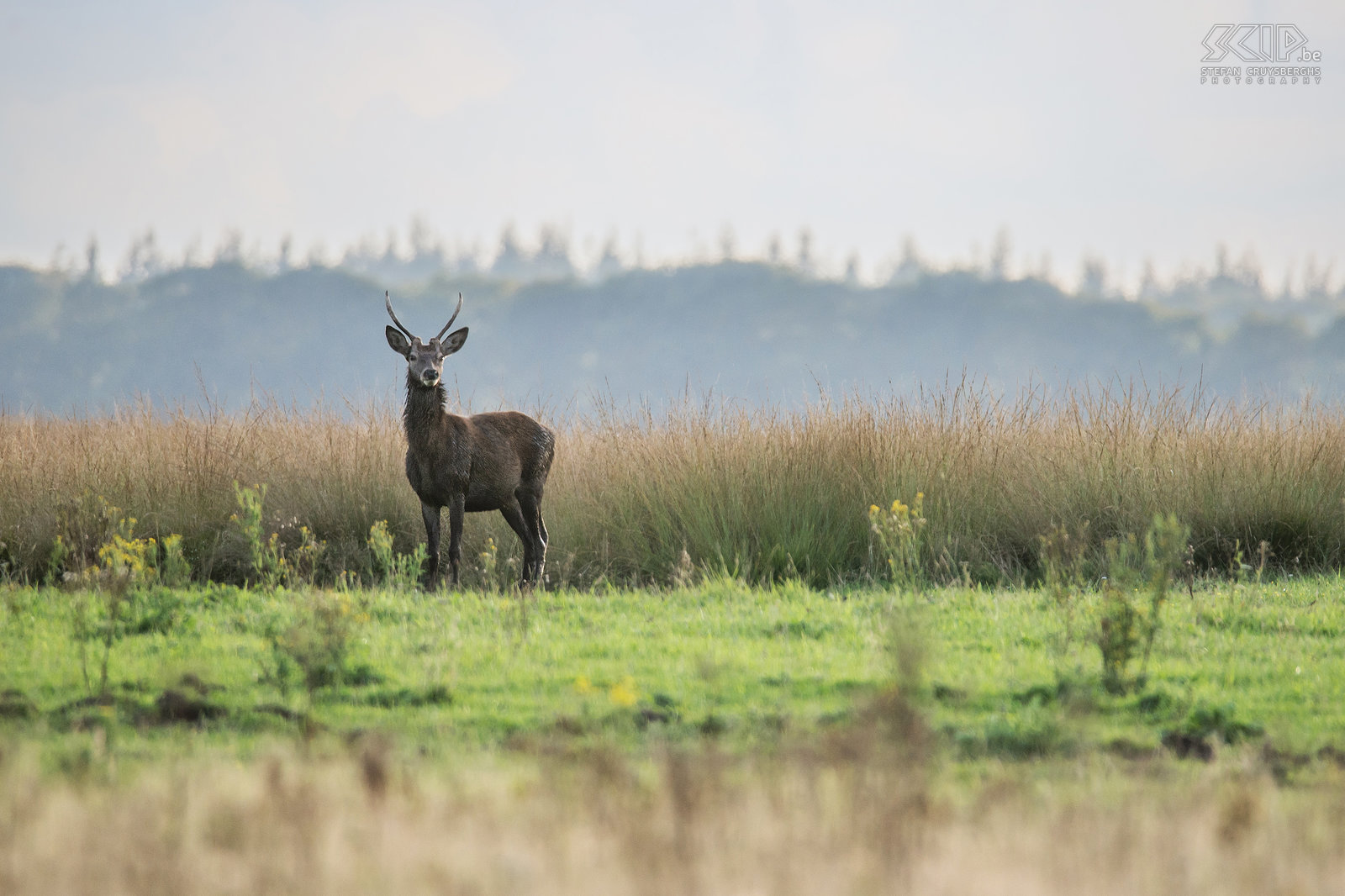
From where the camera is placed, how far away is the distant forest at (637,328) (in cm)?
6806

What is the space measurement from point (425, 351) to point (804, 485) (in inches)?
133

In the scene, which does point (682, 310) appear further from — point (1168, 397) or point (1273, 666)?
point (1273, 666)

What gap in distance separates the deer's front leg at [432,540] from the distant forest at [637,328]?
189 feet

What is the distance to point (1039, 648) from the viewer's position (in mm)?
5461

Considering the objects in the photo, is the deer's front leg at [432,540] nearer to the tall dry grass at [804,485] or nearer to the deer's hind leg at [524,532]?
the deer's hind leg at [524,532]

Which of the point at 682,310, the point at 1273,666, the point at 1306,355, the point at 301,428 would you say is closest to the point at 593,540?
the point at 301,428

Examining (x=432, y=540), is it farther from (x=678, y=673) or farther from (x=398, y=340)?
(x=678, y=673)

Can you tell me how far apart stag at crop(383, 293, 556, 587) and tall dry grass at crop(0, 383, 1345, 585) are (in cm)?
101

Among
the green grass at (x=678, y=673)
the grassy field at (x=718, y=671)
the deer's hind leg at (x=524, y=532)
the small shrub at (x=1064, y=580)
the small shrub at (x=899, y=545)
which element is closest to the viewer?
the grassy field at (x=718, y=671)

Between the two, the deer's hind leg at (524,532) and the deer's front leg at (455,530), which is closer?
the deer's front leg at (455,530)

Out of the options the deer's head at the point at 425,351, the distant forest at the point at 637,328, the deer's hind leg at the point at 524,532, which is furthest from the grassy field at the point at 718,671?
the distant forest at the point at 637,328

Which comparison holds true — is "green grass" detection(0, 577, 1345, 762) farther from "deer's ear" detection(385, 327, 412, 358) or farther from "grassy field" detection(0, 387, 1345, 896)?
"deer's ear" detection(385, 327, 412, 358)

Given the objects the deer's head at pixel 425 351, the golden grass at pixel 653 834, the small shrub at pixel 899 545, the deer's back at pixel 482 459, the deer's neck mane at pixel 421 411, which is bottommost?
the small shrub at pixel 899 545

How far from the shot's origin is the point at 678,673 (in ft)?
16.0
